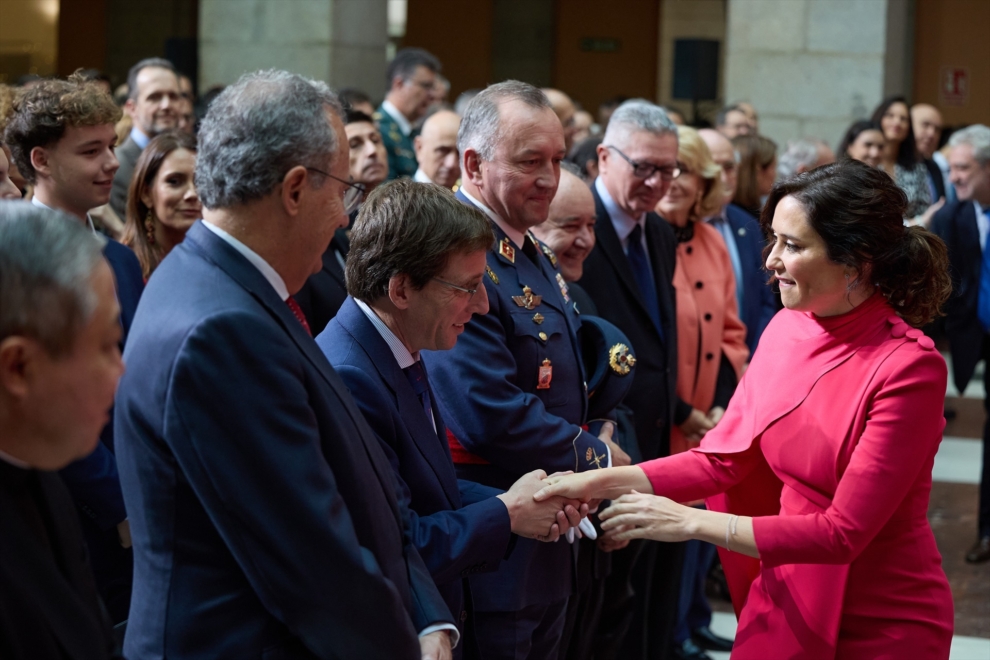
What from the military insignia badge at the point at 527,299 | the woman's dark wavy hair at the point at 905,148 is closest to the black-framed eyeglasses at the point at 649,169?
the military insignia badge at the point at 527,299

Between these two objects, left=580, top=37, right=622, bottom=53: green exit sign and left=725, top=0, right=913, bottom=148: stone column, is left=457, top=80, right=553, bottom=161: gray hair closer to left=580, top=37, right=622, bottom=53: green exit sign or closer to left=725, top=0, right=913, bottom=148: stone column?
left=725, top=0, right=913, bottom=148: stone column

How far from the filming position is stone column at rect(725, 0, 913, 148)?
941 centimetres

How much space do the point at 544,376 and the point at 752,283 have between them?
2.44m

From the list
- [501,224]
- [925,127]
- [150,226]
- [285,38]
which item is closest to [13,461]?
[501,224]

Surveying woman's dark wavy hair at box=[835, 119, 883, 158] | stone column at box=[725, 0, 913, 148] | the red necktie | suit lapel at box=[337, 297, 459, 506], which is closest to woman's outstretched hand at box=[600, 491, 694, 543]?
suit lapel at box=[337, 297, 459, 506]

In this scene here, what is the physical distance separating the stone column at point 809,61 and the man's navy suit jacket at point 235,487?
850 cm

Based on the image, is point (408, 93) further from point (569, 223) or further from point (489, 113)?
point (489, 113)

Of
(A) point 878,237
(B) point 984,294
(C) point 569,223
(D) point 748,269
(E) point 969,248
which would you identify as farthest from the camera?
(E) point 969,248

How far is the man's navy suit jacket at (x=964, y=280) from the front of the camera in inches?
235

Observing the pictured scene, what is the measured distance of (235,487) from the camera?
1.57 meters

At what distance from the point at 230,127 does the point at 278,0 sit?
7818mm

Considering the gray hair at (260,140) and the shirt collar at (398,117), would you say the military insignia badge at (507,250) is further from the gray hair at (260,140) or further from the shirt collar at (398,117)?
the shirt collar at (398,117)

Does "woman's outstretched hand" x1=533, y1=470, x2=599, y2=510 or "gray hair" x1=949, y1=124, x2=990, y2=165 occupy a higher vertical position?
"gray hair" x1=949, y1=124, x2=990, y2=165

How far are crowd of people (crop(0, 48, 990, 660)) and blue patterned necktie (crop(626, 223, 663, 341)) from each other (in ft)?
0.05
